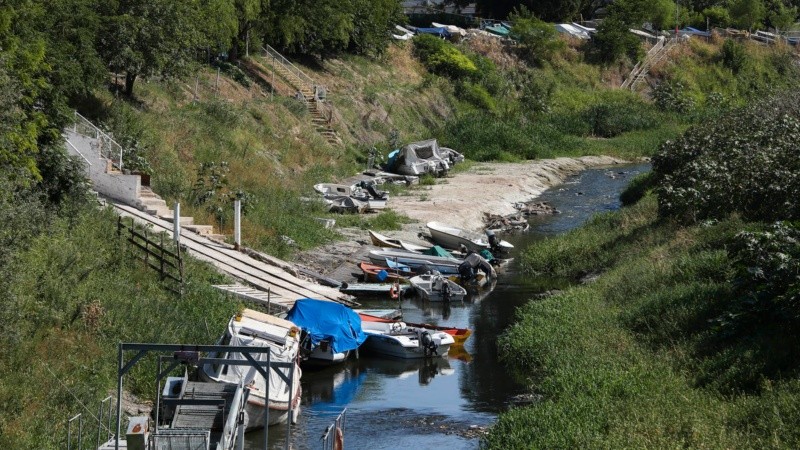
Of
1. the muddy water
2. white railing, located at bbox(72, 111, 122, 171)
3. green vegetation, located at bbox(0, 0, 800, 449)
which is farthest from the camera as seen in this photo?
white railing, located at bbox(72, 111, 122, 171)

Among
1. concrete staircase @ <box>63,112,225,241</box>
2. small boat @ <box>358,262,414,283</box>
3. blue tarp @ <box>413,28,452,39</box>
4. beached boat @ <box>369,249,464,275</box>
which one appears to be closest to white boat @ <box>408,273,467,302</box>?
small boat @ <box>358,262,414,283</box>

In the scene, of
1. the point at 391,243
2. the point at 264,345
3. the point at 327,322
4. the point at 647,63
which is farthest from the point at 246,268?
the point at 647,63

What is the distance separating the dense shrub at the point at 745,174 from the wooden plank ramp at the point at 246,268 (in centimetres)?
1276

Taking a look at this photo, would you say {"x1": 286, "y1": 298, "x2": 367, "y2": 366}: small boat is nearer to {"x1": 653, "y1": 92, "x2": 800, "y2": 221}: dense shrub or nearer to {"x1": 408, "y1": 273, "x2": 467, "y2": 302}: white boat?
{"x1": 408, "y1": 273, "x2": 467, "y2": 302}: white boat

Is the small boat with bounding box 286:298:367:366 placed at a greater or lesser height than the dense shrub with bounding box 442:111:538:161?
greater

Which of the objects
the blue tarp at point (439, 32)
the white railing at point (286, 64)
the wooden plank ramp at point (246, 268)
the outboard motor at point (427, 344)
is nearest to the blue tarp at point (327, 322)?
the outboard motor at point (427, 344)

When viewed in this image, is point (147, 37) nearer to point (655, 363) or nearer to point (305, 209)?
point (305, 209)

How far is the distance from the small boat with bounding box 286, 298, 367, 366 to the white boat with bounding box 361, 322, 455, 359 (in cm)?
89

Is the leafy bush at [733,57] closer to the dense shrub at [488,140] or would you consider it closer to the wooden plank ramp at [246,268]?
the dense shrub at [488,140]

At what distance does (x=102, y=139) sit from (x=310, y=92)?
102 feet

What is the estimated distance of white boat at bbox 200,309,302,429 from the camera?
2900cm

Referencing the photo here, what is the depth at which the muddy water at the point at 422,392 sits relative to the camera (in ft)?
95.7

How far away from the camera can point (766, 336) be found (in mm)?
29500

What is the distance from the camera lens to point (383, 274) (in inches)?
1826
